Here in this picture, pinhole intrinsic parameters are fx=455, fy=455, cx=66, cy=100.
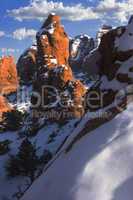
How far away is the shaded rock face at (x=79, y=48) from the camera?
488 feet

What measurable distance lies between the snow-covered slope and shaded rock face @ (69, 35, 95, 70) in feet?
436

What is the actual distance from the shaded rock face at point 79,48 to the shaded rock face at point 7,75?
131 ft

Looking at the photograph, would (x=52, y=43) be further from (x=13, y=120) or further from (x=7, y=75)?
(x=7, y=75)

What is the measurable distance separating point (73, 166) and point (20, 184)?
2898 centimetres

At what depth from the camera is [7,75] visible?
106688mm

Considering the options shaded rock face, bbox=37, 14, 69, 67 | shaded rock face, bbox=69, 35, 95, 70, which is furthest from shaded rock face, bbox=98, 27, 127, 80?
shaded rock face, bbox=69, 35, 95, 70

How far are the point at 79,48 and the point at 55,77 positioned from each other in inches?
3464

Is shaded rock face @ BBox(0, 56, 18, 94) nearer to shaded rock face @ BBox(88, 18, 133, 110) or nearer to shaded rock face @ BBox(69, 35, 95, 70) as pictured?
shaded rock face @ BBox(69, 35, 95, 70)

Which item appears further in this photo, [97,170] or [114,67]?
[114,67]

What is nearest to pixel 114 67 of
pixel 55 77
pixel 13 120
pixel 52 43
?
pixel 13 120

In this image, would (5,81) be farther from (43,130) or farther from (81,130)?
(81,130)

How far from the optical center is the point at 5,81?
10756cm

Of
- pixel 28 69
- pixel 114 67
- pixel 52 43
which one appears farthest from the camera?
pixel 28 69

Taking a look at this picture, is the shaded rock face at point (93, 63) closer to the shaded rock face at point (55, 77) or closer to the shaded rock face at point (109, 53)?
the shaded rock face at point (109, 53)
